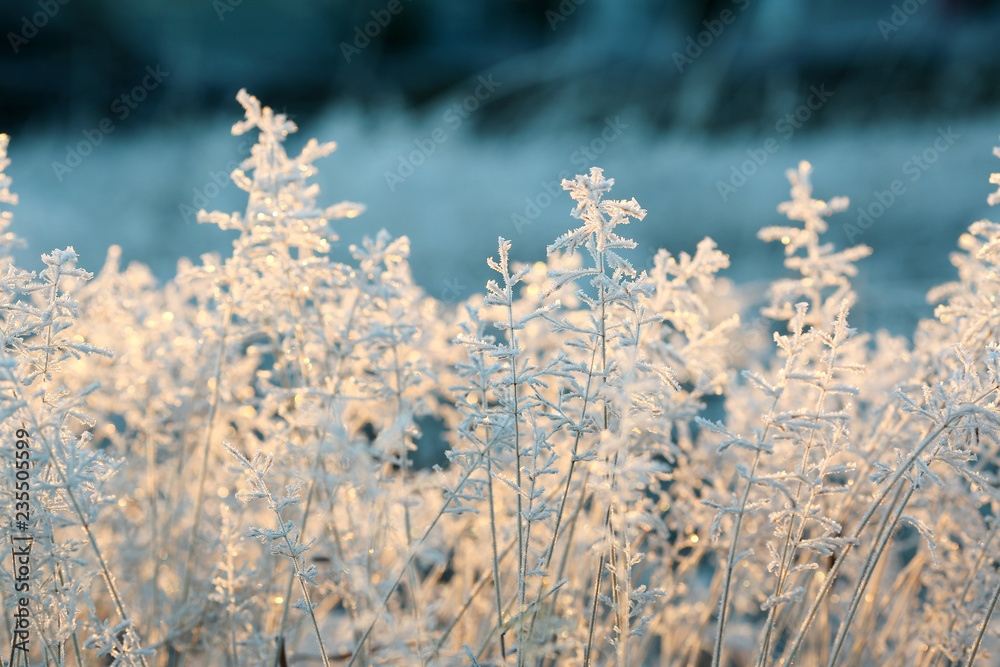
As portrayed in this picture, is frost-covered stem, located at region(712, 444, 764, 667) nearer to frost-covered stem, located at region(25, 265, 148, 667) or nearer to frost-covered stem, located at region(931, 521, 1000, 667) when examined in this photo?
frost-covered stem, located at region(931, 521, 1000, 667)

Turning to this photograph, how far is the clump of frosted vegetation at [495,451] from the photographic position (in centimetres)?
59

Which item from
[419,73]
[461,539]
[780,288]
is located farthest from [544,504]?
[419,73]

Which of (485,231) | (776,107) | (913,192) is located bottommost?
(913,192)

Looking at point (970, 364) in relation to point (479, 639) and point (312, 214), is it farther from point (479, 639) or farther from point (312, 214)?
point (479, 639)

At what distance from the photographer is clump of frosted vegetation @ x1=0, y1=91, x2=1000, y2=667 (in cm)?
59

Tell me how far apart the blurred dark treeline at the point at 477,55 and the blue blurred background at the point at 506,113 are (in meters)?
0.01

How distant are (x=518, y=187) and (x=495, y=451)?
3.85 metres

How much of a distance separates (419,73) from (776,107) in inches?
96.9

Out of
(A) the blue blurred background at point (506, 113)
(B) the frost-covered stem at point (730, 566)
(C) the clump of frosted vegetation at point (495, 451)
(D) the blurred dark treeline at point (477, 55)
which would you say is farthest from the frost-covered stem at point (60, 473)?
(D) the blurred dark treeline at point (477, 55)

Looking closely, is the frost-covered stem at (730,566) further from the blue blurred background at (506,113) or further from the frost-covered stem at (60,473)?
the blue blurred background at (506,113)

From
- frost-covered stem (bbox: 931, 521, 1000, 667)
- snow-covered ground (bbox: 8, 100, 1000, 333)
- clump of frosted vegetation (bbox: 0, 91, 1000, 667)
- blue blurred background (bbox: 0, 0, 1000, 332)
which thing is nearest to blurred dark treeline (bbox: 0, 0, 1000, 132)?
blue blurred background (bbox: 0, 0, 1000, 332)

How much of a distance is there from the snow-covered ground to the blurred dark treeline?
169 millimetres

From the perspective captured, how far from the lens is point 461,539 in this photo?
1384mm

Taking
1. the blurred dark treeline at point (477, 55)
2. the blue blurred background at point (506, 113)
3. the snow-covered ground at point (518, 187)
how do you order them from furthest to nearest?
1. the blurred dark treeline at point (477, 55)
2. the blue blurred background at point (506, 113)
3. the snow-covered ground at point (518, 187)
